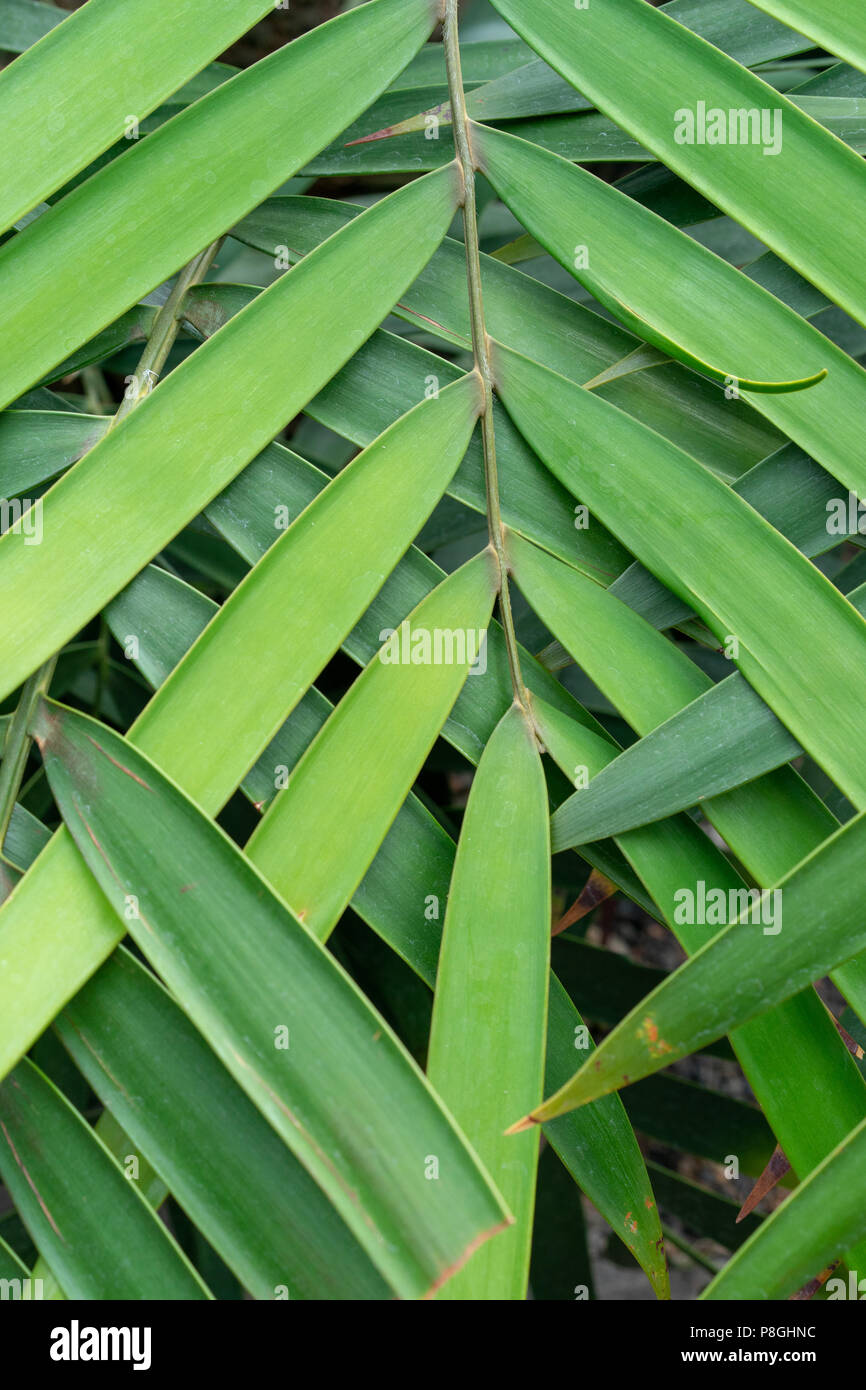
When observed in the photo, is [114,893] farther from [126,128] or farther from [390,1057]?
[126,128]

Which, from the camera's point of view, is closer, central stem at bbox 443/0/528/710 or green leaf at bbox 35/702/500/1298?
green leaf at bbox 35/702/500/1298

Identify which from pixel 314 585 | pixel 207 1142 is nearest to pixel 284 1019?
pixel 207 1142

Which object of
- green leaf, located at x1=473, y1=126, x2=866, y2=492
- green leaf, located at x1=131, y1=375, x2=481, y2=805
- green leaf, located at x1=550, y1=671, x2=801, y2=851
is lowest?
green leaf, located at x1=550, y1=671, x2=801, y2=851

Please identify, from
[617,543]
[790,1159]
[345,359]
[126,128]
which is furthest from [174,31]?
[790,1159]

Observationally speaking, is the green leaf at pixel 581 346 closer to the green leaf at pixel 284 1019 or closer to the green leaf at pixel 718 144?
the green leaf at pixel 718 144

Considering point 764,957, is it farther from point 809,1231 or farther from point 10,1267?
point 10,1267

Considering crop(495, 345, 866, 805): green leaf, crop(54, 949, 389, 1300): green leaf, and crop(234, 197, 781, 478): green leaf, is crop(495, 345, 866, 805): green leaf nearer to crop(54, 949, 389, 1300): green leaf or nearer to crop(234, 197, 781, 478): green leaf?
crop(234, 197, 781, 478): green leaf

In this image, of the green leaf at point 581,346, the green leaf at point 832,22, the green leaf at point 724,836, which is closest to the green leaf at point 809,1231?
the green leaf at point 724,836

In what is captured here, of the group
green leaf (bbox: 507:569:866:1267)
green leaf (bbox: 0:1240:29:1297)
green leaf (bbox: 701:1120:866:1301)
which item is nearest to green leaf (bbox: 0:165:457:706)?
green leaf (bbox: 507:569:866:1267)
